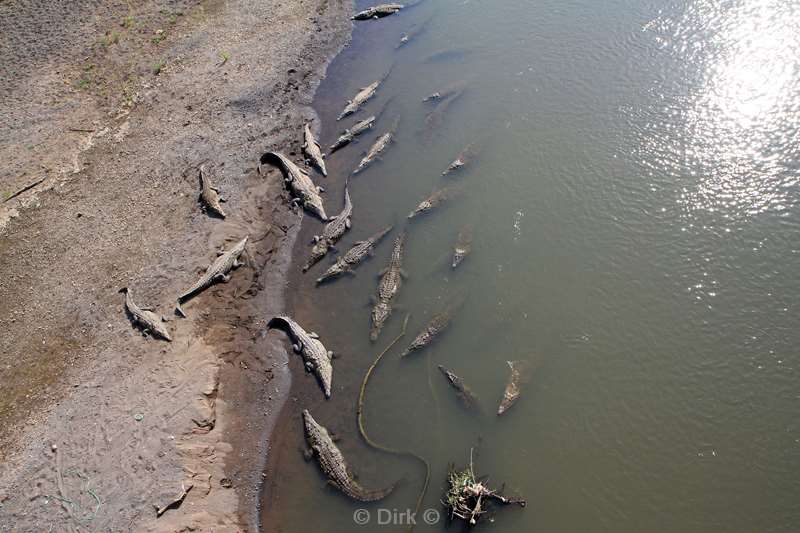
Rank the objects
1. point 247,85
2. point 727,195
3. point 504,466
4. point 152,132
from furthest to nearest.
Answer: point 247,85
point 152,132
point 727,195
point 504,466

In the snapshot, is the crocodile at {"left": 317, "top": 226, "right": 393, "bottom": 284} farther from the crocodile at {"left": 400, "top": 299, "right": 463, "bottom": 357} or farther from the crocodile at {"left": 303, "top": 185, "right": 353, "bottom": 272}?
the crocodile at {"left": 400, "top": 299, "right": 463, "bottom": 357}

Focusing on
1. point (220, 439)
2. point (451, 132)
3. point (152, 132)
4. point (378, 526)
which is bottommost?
point (378, 526)

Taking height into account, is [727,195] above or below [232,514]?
above

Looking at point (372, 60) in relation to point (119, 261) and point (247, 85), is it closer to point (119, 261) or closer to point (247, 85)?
point (247, 85)

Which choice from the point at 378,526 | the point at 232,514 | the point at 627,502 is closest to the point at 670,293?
the point at 627,502


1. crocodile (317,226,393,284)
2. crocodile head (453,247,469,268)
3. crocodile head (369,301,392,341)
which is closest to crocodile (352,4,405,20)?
crocodile (317,226,393,284)

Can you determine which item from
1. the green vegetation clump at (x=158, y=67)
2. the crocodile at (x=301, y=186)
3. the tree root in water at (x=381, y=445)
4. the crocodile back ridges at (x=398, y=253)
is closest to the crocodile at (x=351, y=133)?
the crocodile at (x=301, y=186)

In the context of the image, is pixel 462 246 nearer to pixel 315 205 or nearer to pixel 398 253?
pixel 398 253

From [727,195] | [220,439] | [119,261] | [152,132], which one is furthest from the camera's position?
[152,132]

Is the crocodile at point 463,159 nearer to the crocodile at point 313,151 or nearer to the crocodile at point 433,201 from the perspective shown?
the crocodile at point 433,201
